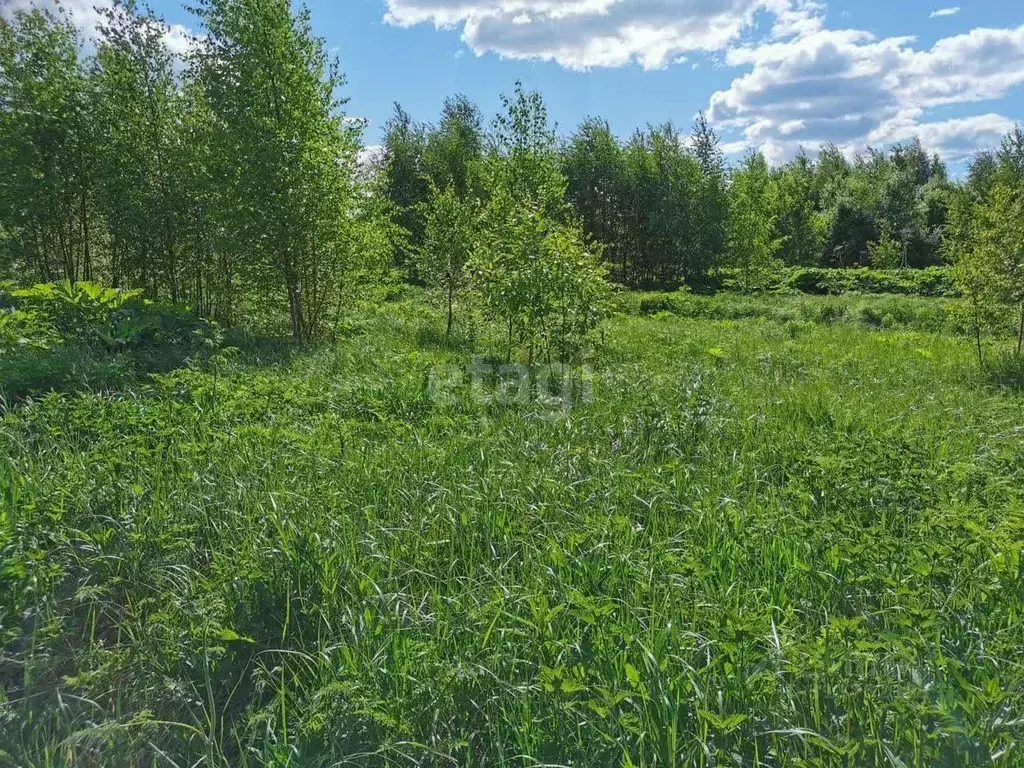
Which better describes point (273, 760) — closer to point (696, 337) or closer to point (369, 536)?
point (369, 536)

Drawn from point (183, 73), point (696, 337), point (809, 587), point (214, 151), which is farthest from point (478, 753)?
point (183, 73)

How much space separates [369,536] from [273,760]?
1.39m

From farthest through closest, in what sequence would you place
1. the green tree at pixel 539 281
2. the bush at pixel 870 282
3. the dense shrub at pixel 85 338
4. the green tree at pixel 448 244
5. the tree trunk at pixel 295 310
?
1. the bush at pixel 870 282
2. the green tree at pixel 448 244
3. the tree trunk at pixel 295 310
4. the green tree at pixel 539 281
5. the dense shrub at pixel 85 338

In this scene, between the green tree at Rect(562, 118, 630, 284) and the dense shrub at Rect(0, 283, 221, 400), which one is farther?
the green tree at Rect(562, 118, 630, 284)

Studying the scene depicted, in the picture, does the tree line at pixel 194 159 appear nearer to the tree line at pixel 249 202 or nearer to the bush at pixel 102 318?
the tree line at pixel 249 202

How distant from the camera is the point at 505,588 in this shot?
286 centimetres

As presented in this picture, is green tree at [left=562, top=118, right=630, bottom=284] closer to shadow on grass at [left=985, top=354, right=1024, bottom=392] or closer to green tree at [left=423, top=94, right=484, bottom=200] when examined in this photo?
green tree at [left=423, top=94, right=484, bottom=200]

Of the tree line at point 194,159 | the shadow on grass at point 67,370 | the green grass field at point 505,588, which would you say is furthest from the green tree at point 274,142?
the green grass field at point 505,588

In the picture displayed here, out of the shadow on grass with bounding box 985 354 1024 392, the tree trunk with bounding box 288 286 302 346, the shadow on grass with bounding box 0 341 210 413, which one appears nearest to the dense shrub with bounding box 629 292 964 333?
the shadow on grass with bounding box 985 354 1024 392

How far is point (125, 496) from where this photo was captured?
357 cm

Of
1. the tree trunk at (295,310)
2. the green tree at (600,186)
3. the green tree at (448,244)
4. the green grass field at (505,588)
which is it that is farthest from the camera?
the green tree at (600,186)

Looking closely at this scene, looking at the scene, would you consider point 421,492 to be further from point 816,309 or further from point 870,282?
point 870,282

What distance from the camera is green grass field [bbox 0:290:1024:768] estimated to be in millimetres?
2107

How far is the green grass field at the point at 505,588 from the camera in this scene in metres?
2.11
